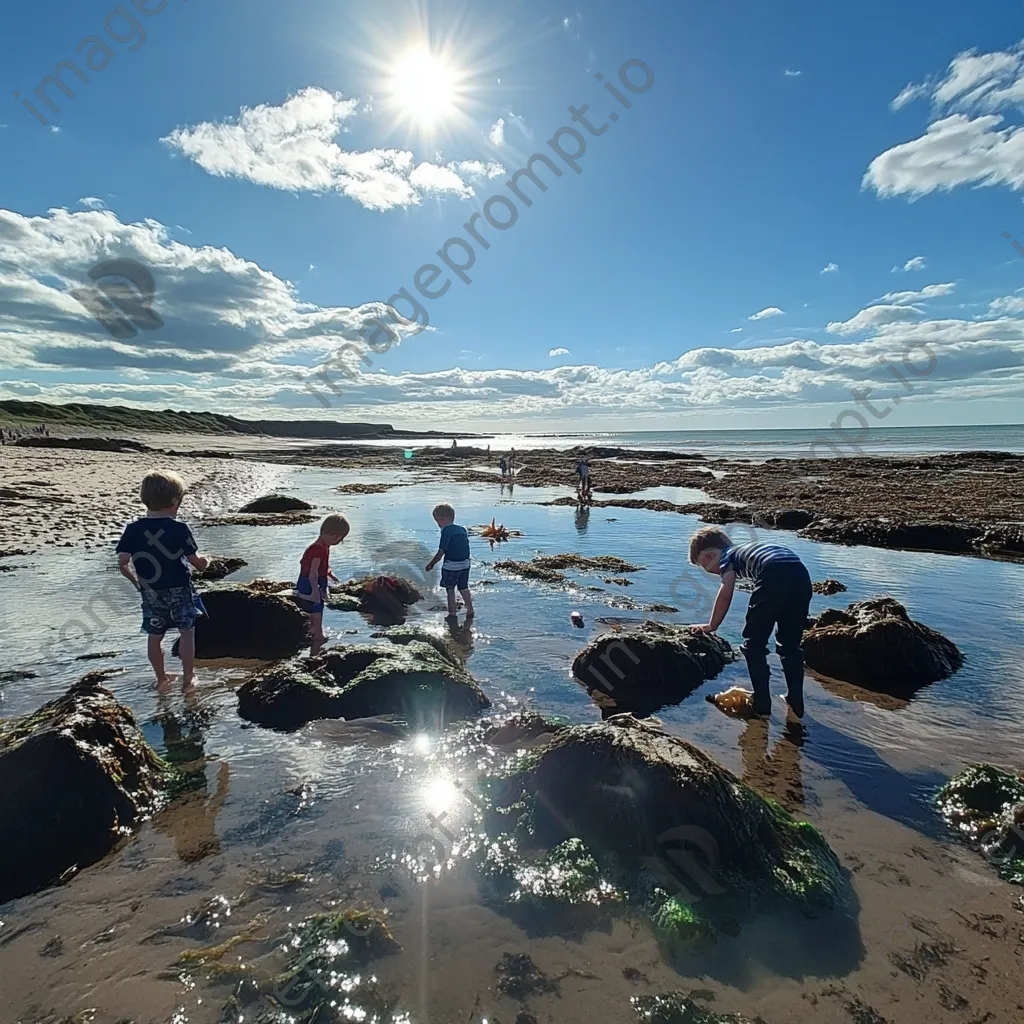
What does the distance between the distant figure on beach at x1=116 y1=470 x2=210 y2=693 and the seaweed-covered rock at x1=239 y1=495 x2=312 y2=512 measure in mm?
15077

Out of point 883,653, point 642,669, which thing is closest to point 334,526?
point 642,669

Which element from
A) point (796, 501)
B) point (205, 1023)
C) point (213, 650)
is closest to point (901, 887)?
point (205, 1023)

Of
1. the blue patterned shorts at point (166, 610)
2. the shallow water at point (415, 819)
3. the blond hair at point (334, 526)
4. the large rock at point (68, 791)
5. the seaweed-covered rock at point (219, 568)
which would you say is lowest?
the seaweed-covered rock at point (219, 568)

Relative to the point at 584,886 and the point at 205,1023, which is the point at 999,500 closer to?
the point at 584,886

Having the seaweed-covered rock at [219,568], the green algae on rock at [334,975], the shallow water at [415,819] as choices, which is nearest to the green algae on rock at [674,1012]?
the shallow water at [415,819]

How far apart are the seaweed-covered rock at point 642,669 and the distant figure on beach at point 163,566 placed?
435cm

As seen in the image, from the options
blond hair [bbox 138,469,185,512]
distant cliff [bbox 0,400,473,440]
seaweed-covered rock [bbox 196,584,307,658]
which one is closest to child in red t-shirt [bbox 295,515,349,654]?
seaweed-covered rock [bbox 196,584,307,658]

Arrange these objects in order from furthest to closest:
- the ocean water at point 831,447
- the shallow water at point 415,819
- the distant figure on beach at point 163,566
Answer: the ocean water at point 831,447, the distant figure on beach at point 163,566, the shallow water at point 415,819

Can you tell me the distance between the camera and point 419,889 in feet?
11.4

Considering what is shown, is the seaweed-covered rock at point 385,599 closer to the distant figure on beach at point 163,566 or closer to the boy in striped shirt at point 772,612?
the distant figure on beach at point 163,566

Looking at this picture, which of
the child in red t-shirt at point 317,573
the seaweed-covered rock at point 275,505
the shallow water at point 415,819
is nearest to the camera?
the shallow water at point 415,819

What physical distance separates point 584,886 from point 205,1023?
6.47 feet

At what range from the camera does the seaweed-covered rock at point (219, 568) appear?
11656 mm

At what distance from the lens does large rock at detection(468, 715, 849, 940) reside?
11.3 feet
